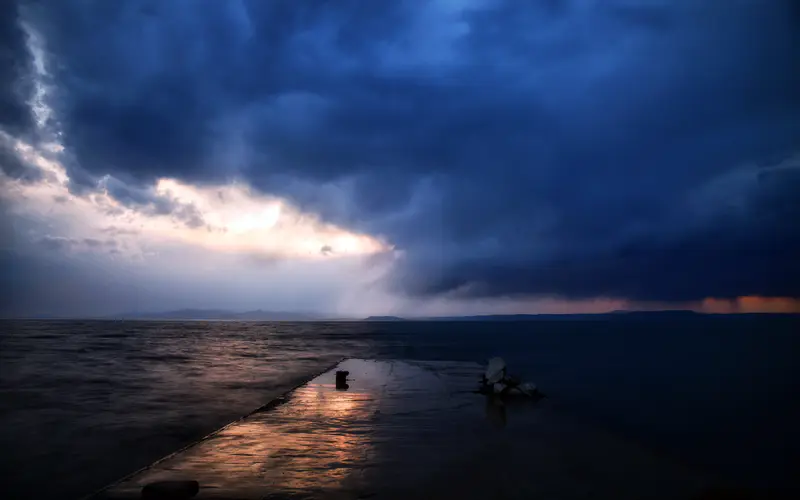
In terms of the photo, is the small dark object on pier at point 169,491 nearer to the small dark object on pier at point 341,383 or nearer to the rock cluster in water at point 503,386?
the small dark object on pier at point 341,383

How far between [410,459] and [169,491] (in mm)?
5393

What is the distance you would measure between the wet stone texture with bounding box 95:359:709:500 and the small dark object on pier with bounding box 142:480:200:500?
23 centimetres

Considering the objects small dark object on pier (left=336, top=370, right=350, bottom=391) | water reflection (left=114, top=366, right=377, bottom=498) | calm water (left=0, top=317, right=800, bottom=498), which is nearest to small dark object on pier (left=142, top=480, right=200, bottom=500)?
water reflection (left=114, top=366, right=377, bottom=498)

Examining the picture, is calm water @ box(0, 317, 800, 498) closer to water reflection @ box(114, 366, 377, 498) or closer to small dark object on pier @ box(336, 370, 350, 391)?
water reflection @ box(114, 366, 377, 498)

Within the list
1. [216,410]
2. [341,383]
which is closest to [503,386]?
[341,383]

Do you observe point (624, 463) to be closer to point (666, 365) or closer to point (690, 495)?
point (690, 495)

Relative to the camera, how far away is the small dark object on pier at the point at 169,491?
8516mm

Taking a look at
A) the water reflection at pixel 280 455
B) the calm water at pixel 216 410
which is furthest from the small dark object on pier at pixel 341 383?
the water reflection at pixel 280 455

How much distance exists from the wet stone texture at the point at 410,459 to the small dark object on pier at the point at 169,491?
23 centimetres

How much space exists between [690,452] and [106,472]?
61.5ft

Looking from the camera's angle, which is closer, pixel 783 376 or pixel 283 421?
pixel 283 421

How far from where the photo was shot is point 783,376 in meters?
43.5

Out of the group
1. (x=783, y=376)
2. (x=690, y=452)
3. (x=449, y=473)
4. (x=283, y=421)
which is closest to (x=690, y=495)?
(x=449, y=473)

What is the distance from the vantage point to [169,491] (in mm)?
8578
